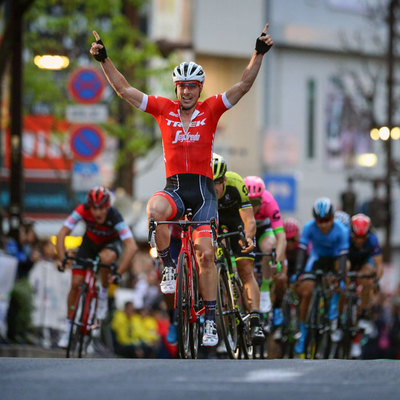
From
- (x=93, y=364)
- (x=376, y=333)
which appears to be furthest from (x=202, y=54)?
(x=93, y=364)

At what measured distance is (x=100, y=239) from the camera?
14883 millimetres

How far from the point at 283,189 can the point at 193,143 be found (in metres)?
33.3

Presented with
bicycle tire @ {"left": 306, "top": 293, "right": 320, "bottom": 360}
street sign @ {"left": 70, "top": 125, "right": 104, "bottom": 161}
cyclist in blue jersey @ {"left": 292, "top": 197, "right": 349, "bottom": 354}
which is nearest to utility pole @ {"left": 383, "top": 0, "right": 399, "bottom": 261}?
street sign @ {"left": 70, "top": 125, "right": 104, "bottom": 161}

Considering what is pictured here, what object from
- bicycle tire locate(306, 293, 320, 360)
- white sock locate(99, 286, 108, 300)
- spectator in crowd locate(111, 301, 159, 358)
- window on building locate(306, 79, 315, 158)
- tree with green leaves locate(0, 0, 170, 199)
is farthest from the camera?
window on building locate(306, 79, 315, 158)

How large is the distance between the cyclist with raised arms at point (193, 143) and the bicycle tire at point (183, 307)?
162mm

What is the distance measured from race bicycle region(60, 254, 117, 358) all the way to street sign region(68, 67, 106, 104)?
8.00 meters

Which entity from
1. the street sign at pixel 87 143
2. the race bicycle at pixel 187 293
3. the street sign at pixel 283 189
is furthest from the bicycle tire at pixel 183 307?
the street sign at pixel 283 189

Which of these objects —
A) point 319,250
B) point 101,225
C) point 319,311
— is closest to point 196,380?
point 101,225

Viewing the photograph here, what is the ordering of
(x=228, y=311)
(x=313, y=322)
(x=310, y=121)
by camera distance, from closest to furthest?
(x=228, y=311) → (x=313, y=322) → (x=310, y=121)

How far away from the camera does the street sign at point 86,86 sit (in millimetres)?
22266

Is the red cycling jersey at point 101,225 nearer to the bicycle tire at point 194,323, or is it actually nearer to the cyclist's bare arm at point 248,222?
the cyclist's bare arm at point 248,222

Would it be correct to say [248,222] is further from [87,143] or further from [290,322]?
[87,143]

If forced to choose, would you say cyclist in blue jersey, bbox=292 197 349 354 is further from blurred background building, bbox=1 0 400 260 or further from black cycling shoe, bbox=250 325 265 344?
blurred background building, bbox=1 0 400 260

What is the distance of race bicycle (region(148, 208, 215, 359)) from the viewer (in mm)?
10101
